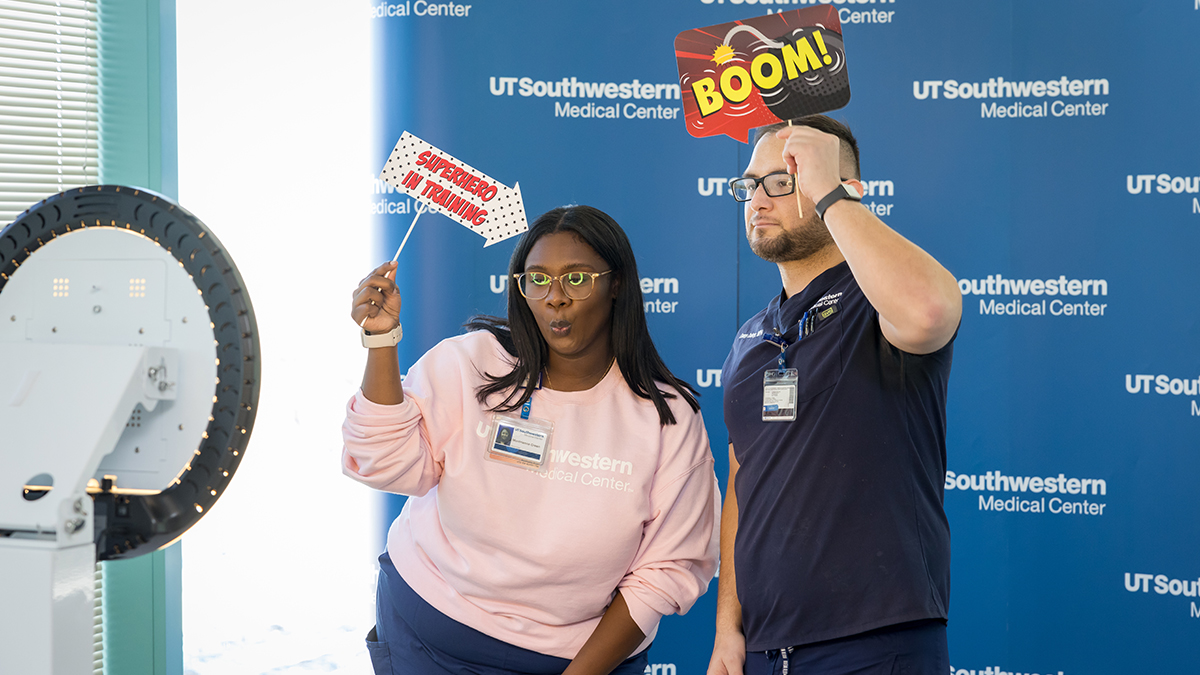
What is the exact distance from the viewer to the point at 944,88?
116 inches

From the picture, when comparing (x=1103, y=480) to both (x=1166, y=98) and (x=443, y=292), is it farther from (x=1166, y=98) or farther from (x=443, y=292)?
(x=443, y=292)

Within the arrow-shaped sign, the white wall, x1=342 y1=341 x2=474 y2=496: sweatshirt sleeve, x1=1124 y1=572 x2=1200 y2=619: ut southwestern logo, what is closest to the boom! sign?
the arrow-shaped sign

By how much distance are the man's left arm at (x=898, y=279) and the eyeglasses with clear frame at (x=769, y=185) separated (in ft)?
0.90

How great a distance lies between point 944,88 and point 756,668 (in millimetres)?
2200

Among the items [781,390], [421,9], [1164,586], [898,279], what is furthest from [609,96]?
[1164,586]

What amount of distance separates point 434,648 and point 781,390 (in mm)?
908

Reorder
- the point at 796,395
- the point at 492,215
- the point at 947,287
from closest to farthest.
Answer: the point at 947,287, the point at 796,395, the point at 492,215

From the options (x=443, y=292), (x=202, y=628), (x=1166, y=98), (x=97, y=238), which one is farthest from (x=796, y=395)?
(x=202, y=628)

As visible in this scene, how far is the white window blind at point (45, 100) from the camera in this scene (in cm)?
277

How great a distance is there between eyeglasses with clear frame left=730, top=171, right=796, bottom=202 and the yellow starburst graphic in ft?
0.79

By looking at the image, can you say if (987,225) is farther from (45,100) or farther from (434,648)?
(45,100)

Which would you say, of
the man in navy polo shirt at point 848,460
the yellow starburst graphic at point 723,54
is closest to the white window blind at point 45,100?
the yellow starburst graphic at point 723,54

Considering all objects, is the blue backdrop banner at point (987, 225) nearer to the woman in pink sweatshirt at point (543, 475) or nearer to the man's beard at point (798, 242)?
the woman in pink sweatshirt at point (543, 475)

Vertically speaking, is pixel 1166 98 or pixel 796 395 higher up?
pixel 1166 98
